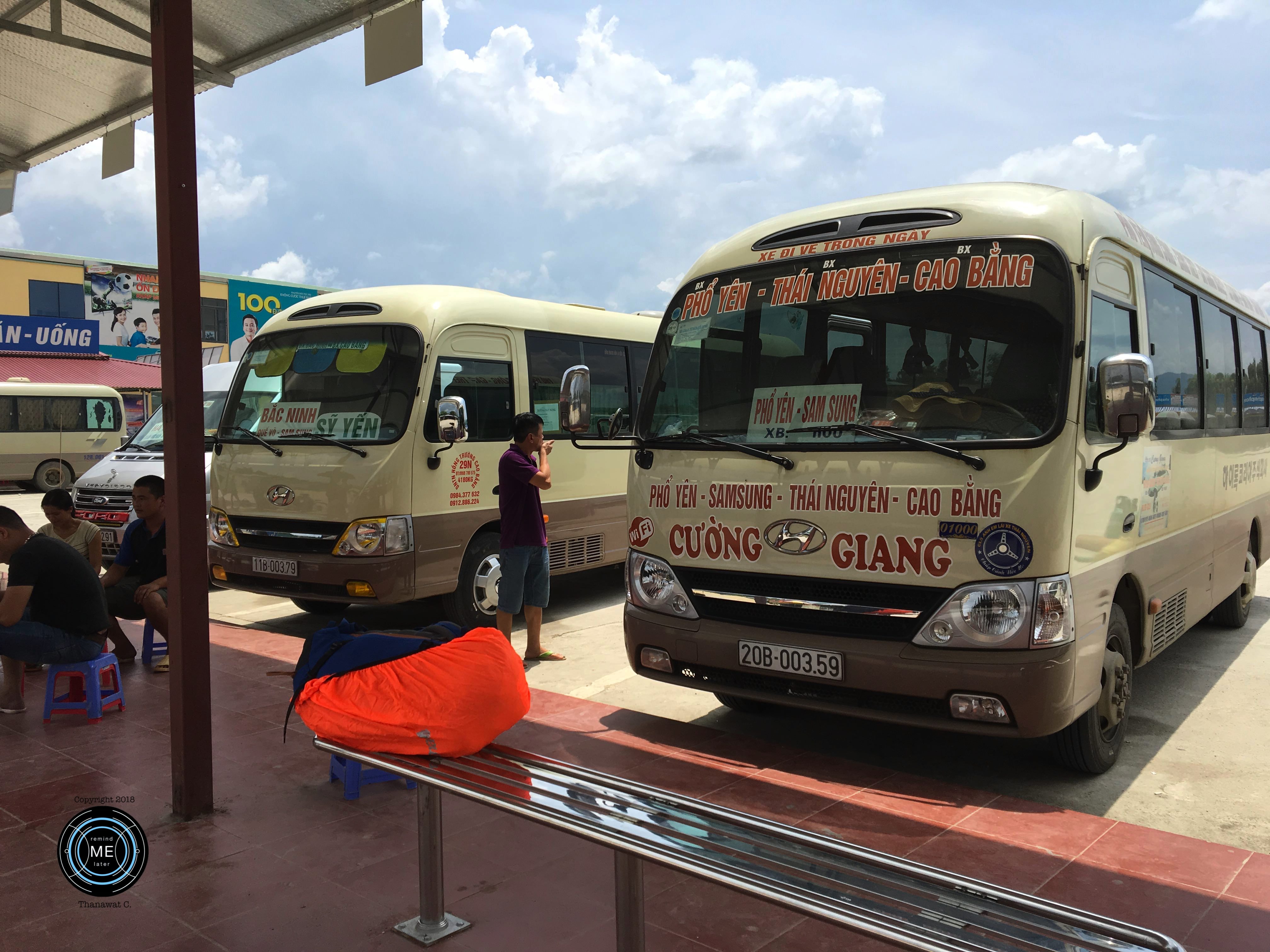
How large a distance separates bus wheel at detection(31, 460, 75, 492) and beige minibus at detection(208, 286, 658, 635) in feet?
65.1

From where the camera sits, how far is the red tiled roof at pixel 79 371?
31.0 m

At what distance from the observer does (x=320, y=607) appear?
30.8 ft

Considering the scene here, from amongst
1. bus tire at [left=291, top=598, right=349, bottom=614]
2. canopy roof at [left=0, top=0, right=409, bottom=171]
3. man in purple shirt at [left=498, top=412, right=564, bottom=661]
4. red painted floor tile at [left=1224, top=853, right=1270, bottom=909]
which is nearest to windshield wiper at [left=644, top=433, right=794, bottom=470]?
man in purple shirt at [left=498, top=412, right=564, bottom=661]

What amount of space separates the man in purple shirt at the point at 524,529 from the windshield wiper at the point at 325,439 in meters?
1.09

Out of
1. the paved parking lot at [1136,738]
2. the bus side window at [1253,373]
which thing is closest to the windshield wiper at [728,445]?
the paved parking lot at [1136,738]

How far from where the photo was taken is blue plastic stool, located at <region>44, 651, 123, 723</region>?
18.9 feet

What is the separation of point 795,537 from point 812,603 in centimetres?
32

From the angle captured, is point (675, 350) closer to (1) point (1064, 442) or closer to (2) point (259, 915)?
(1) point (1064, 442)

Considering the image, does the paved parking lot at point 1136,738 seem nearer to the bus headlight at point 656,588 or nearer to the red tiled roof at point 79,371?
the bus headlight at point 656,588

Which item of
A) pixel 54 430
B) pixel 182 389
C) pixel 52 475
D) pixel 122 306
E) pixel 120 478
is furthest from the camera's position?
pixel 122 306

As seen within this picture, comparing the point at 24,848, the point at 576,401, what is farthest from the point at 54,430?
the point at 24,848

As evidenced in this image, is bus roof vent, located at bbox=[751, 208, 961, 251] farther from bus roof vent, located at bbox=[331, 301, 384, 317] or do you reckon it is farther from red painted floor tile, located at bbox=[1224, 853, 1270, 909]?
bus roof vent, located at bbox=[331, 301, 384, 317]

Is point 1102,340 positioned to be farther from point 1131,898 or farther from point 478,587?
Result: point 478,587

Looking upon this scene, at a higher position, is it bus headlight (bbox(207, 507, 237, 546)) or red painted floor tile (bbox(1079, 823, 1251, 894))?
bus headlight (bbox(207, 507, 237, 546))
